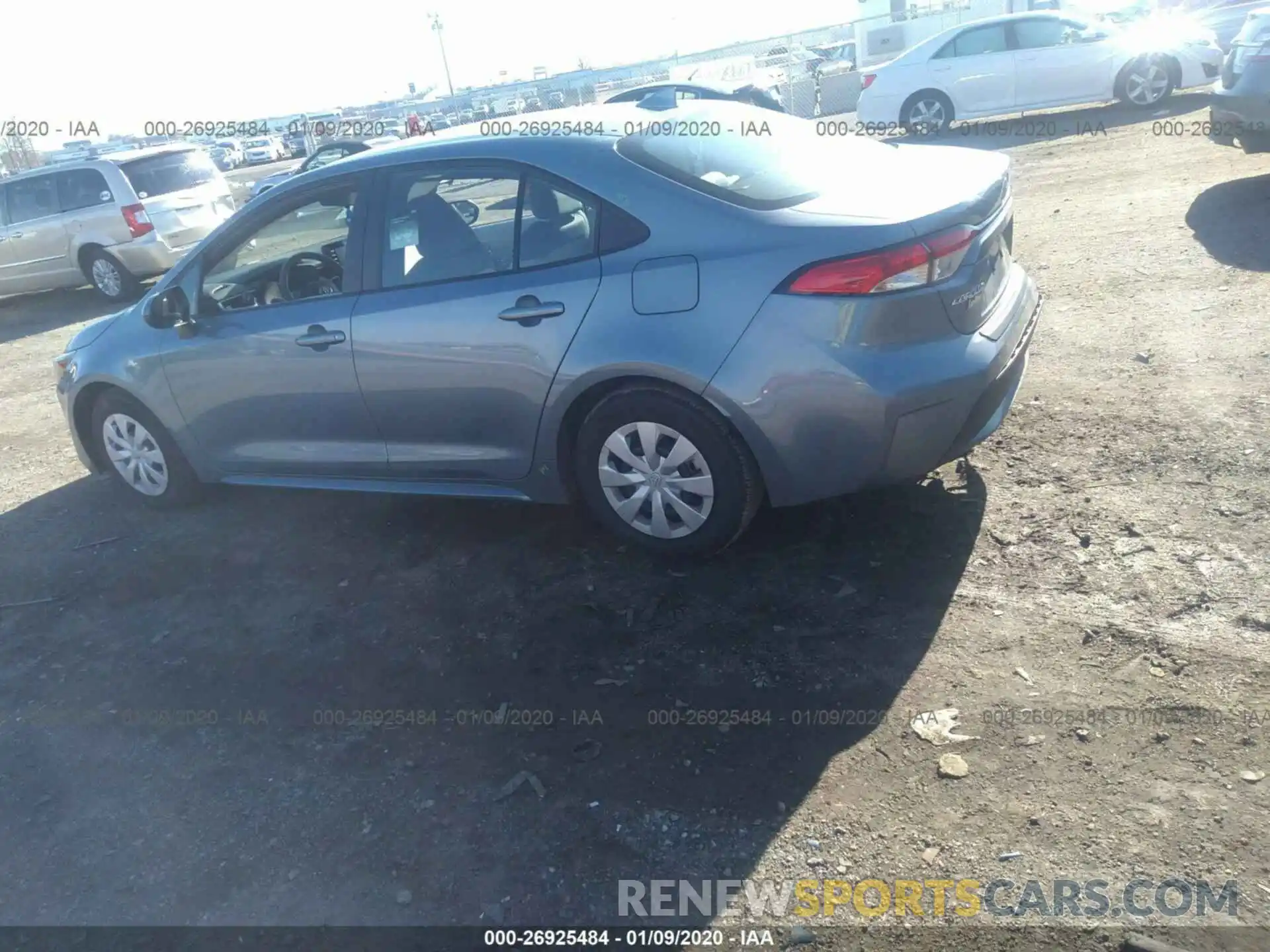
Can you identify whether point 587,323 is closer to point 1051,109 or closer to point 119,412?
point 119,412

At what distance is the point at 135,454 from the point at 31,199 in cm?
965

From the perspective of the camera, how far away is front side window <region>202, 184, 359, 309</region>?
4.55 m

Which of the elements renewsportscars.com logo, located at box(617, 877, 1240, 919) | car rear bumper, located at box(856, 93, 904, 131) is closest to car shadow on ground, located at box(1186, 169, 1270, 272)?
renewsportscars.com logo, located at box(617, 877, 1240, 919)

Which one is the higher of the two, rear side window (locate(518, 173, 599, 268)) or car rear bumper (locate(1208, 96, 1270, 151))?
rear side window (locate(518, 173, 599, 268))

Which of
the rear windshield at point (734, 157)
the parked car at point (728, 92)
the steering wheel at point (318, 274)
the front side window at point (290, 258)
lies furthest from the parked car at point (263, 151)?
the rear windshield at point (734, 157)

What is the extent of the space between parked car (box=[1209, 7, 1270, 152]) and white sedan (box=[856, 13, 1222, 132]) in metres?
6.46

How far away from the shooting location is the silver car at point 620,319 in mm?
3551

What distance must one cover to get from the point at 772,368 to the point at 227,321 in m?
2.71

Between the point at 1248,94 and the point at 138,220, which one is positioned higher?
the point at 138,220

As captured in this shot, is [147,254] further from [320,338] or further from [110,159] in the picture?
[320,338]

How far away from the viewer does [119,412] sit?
5.41 m

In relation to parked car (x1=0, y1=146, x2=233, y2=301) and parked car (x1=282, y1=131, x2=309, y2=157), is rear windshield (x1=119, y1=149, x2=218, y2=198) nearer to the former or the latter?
parked car (x1=0, y1=146, x2=233, y2=301)

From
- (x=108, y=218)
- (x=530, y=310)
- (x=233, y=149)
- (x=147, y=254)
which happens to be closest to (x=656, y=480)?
(x=530, y=310)

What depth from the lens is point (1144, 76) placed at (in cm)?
1455
